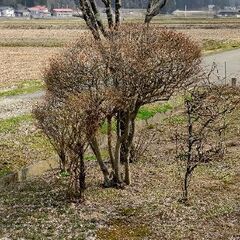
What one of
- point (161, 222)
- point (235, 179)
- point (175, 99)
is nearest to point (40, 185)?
point (161, 222)

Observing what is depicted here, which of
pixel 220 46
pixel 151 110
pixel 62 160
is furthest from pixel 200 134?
pixel 220 46

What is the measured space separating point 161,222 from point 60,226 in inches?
59.0

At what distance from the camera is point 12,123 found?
15484 millimetres

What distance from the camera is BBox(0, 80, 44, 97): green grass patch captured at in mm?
21891

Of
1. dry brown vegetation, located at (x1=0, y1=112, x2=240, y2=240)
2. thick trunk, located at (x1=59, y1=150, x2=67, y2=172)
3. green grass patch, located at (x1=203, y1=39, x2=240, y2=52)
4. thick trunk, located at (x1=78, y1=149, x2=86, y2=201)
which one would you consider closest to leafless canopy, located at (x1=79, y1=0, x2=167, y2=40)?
thick trunk, located at (x1=59, y1=150, x2=67, y2=172)

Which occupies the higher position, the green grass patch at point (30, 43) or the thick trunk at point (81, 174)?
the thick trunk at point (81, 174)

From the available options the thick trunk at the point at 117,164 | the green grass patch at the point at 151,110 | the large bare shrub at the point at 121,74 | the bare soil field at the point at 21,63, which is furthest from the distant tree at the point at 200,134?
the bare soil field at the point at 21,63

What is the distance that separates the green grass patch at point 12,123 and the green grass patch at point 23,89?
542cm

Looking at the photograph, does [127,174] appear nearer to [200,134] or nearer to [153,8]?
[200,134]

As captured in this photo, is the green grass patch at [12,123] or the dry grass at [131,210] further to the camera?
the green grass patch at [12,123]

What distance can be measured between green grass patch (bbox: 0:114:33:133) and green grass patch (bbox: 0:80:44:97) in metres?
5.42

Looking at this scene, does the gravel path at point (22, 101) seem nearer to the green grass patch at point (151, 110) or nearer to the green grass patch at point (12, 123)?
the green grass patch at point (12, 123)

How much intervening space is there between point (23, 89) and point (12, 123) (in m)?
7.72

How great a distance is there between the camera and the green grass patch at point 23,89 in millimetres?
21891
